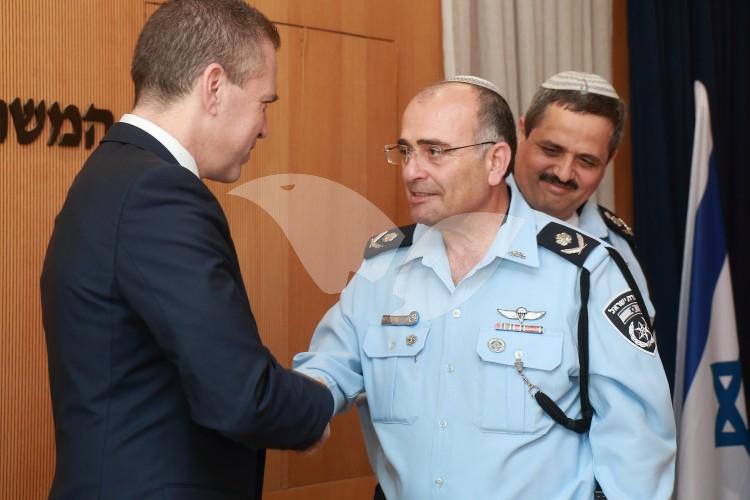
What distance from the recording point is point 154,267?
1.30 metres

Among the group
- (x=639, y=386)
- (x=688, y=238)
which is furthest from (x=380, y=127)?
(x=639, y=386)

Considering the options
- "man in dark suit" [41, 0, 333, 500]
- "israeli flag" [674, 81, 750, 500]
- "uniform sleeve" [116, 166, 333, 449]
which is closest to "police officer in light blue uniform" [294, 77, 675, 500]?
"man in dark suit" [41, 0, 333, 500]

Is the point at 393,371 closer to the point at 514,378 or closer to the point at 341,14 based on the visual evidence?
the point at 514,378

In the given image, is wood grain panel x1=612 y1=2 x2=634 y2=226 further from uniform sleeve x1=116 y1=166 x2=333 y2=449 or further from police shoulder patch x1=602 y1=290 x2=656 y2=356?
uniform sleeve x1=116 y1=166 x2=333 y2=449

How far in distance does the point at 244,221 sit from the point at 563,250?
112 cm

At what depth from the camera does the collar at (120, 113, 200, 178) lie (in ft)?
4.75

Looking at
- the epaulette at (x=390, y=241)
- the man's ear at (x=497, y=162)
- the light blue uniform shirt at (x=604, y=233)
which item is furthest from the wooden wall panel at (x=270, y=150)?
the light blue uniform shirt at (x=604, y=233)

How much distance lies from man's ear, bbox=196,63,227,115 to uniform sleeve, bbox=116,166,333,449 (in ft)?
0.58

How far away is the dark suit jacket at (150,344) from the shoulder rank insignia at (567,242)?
0.59m

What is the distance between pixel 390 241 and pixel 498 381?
0.42 meters

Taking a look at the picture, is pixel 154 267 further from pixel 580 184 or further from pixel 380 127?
pixel 380 127

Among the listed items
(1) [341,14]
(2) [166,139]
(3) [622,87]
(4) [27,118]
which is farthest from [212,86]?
(3) [622,87]

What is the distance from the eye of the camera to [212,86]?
1472mm

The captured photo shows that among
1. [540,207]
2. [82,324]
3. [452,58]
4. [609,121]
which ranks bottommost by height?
[82,324]
